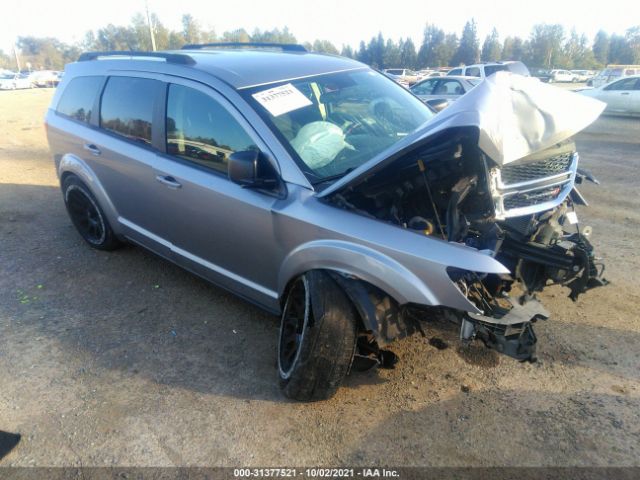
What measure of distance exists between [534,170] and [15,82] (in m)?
50.9

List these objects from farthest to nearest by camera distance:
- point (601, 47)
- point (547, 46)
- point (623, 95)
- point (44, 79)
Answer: point (601, 47)
point (547, 46)
point (44, 79)
point (623, 95)

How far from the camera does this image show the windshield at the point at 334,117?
3.04 metres

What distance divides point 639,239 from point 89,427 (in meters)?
5.16

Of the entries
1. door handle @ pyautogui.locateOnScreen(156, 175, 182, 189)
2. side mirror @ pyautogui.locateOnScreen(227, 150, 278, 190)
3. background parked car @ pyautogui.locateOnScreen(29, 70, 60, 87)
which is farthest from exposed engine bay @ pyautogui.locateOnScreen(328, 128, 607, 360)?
background parked car @ pyautogui.locateOnScreen(29, 70, 60, 87)

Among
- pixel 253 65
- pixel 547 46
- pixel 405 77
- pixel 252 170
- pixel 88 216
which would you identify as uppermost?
pixel 547 46

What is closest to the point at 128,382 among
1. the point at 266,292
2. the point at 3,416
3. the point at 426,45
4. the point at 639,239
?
the point at 3,416

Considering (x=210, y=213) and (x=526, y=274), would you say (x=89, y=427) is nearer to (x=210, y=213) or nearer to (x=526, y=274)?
(x=210, y=213)

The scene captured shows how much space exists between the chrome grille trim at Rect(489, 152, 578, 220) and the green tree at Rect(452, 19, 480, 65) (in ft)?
285

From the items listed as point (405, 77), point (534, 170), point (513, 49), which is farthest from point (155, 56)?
point (513, 49)

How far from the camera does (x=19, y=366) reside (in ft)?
10.8

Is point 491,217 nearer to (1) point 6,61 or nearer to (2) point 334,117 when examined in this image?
(2) point 334,117

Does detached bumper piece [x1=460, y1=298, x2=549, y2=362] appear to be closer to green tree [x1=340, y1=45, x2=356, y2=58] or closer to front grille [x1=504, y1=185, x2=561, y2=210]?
front grille [x1=504, y1=185, x2=561, y2=210]

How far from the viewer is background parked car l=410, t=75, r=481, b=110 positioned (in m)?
12.8

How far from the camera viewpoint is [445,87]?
13320 mm
